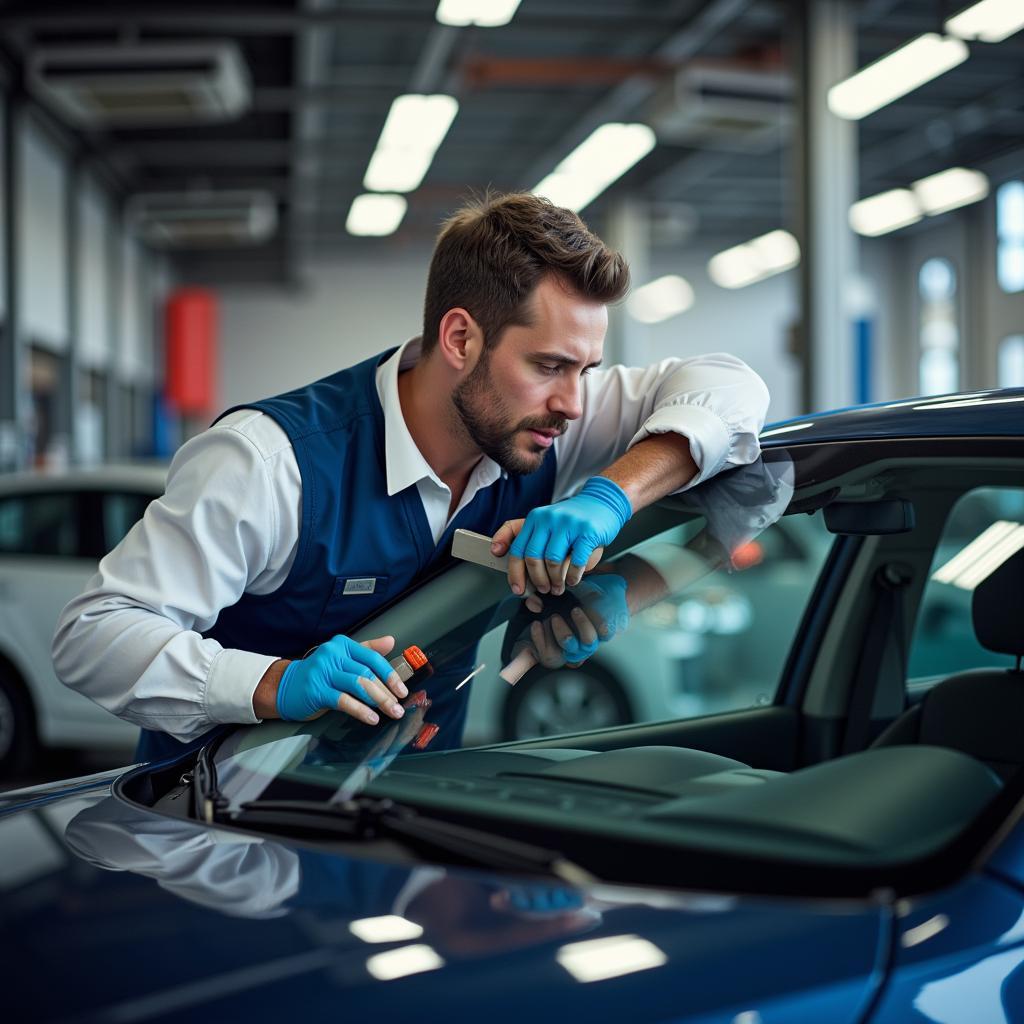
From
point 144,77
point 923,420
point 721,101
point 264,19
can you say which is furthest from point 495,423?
point 721,101

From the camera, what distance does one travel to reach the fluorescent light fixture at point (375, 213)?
13922mm

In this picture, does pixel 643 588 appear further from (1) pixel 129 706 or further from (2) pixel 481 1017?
(2) pixel 481 1017

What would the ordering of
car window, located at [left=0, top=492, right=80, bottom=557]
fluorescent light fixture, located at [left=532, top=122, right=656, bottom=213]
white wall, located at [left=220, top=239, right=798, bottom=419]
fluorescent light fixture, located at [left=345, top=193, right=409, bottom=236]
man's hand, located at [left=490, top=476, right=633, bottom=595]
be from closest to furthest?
man's hand, located at [left=490, top=476, right=633, bottom=595] < car window, located at [left=0, top=492, right=80, bottom=557] < fluorescent light fixture, located at [left=532, top=122, right=656, bottom=213] < fluorescent light fixture, located at [left=345, top=193, right=409, bottom=236] < white wall, located at [left=220, top=239, right=798, bottom=419]

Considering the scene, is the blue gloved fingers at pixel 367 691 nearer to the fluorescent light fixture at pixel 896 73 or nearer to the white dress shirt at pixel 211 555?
the white dress shirt at pixel 211 555

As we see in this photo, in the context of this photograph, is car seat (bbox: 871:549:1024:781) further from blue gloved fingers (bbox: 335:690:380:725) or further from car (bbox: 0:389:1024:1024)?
blue gloved fingers (bbox: 335:690:380:725)

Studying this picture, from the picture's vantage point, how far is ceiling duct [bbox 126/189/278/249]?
11.9m

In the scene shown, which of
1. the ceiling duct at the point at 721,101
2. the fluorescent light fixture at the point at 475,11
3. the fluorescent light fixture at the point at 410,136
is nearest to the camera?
the fluorescent light fixture at the point at 475,11

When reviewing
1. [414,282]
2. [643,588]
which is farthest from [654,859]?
[414,282]

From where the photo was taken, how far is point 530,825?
1.24 m

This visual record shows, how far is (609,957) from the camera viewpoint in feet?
3.31

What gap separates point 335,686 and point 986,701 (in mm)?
1149

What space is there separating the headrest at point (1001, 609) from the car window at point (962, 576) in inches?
0.7

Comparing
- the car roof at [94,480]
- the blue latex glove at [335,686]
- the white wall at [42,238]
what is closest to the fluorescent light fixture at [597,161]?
the white wall at [42,238]

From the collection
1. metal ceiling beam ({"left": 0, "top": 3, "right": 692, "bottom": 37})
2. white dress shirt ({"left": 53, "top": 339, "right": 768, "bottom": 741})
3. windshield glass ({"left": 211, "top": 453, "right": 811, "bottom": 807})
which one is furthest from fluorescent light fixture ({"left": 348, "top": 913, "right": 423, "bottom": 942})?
metal ceiling beam ({"left": 0, "top": 3, "right": 692, "bottom": 37})
